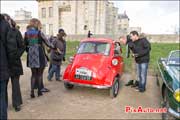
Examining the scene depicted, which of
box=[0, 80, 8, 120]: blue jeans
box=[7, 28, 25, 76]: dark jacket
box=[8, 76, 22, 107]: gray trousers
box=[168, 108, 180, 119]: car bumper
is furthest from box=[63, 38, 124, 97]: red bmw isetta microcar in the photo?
box=[0, 80, 8, 120]: blue jeans

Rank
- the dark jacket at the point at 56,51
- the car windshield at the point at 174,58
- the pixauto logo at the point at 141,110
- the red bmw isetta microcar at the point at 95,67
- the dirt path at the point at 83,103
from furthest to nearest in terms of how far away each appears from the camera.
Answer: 1. the dark jacket at the point at 56,51
2. the red bmw isetta microcar at the point at 95,67
3. the car windshield at the point at 174,58
4. the pixauto logo at the point at 141,110
5. the dirt path at the point at 83,103

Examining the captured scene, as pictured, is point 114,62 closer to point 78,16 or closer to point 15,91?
point 15,91

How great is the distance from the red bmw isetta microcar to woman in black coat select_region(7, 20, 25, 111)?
1.86 metres

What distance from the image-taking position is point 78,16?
48.3 metres

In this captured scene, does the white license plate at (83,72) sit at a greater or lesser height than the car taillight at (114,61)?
lesser

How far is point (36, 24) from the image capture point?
575 centimetres

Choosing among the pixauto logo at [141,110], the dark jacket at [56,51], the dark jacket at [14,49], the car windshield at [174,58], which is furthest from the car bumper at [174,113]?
the dark jacket at [56,51]

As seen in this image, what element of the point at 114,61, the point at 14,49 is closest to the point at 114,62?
the point at 114,61

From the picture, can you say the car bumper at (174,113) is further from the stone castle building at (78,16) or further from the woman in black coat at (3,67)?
the stone castle building at (78,16)

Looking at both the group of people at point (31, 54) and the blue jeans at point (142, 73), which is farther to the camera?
the blue jeans at point (142, 73)

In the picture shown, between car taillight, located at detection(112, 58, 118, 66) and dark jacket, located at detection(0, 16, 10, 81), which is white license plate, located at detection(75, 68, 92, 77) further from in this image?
dark jacket, located at detection(0, 16, 10, 81)

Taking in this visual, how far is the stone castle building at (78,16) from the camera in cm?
4622

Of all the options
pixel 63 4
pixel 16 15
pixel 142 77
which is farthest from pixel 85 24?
pixel 142 77

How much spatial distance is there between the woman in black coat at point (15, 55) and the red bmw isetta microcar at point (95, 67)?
186 centimetres
